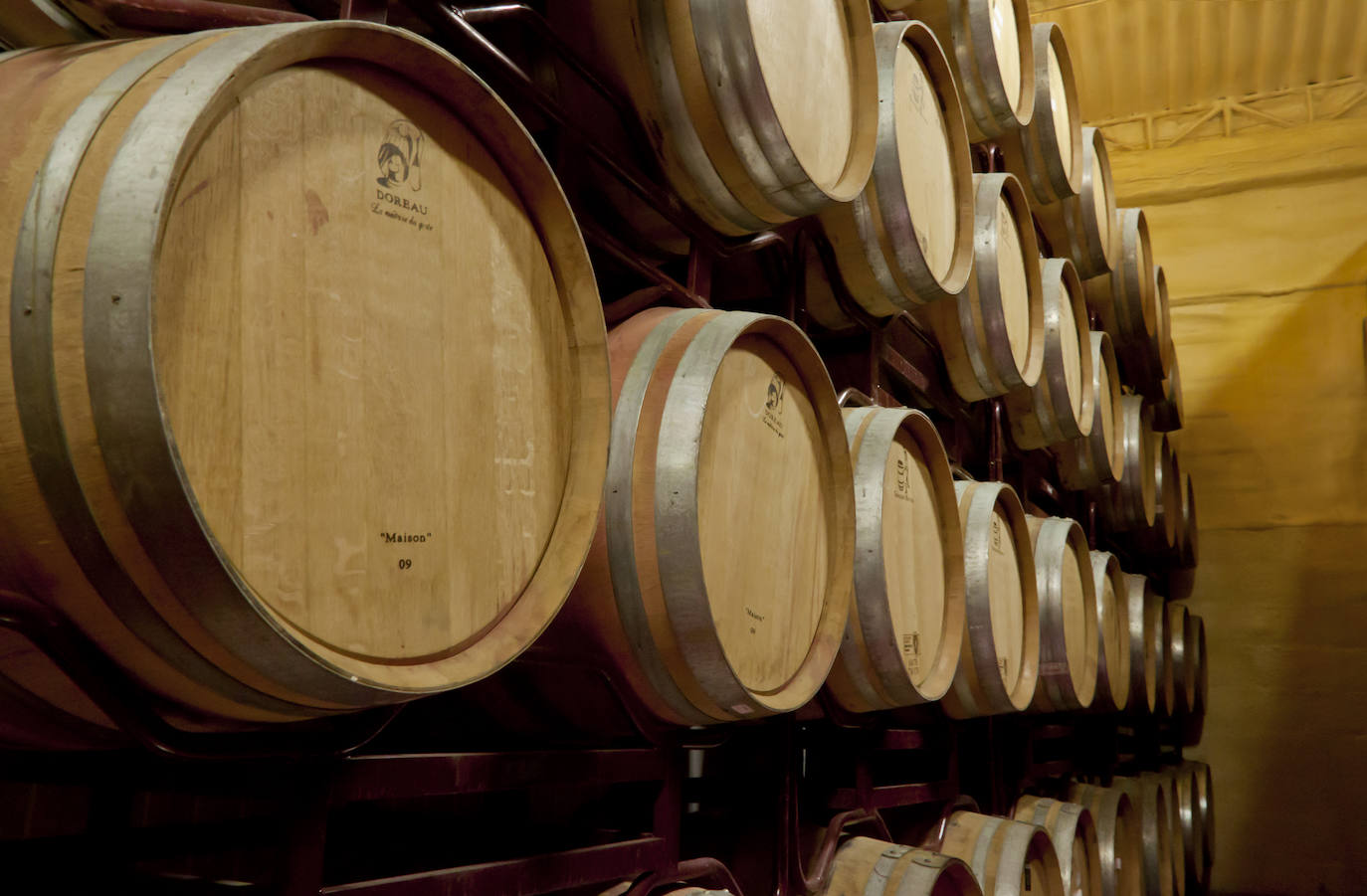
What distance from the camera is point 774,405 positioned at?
6.49 ft

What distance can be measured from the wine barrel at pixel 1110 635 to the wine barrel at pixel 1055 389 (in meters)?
0.73

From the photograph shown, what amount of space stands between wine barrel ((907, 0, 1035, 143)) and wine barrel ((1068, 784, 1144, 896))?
9.85 ft

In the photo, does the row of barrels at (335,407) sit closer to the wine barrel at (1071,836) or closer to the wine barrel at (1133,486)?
A: the wine barrel at (1071,836)

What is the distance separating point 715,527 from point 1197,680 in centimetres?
706

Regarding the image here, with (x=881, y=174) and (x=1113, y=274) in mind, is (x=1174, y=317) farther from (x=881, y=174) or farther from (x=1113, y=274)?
(x=881, y=174)

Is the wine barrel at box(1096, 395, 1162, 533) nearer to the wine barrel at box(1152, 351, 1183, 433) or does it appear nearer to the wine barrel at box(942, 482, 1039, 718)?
the wine barrel at box(1152, 351, 1183, 433)

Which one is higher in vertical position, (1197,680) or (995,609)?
(995,609)

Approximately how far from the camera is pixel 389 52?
3.87ft

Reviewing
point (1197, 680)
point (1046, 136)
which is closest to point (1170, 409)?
point (1197, 680)

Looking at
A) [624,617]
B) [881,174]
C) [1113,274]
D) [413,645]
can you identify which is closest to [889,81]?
[881,174]

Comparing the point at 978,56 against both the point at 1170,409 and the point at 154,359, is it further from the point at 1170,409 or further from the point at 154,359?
the point at 1170,409

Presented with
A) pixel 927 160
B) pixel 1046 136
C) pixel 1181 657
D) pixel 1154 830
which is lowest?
pixel 1154 830

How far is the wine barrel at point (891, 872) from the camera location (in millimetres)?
2578

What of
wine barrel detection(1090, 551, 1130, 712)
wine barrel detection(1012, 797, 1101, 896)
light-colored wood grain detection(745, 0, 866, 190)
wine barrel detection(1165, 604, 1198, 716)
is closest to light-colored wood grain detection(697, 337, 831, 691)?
light-colored wood grain detection(745, 0, 866, 190)
